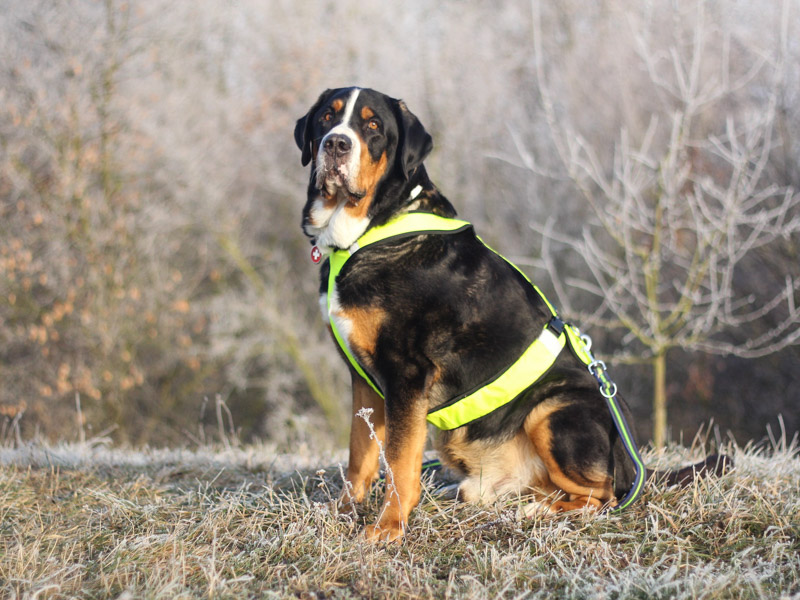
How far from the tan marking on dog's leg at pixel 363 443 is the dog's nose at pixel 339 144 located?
113 cm

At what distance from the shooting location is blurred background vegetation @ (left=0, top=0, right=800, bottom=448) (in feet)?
41.9

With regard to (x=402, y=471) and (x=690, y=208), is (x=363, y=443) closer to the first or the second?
(x=402, y=471)

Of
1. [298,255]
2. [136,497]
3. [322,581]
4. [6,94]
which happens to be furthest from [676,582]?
[298,255]

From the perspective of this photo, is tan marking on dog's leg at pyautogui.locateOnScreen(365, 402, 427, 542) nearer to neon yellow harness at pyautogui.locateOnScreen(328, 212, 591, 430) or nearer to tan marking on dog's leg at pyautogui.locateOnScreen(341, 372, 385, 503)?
neon yellow harness at pyautogui.locateOnScreen(328, 212, 591, 430)

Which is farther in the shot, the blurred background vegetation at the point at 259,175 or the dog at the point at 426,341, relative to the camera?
the blurred background vegetation at the point at 259,175

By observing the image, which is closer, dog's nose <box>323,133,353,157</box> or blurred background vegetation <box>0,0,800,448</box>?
dog's nose <box>323,133,353,157</box>

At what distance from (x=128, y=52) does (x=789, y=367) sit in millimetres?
14477

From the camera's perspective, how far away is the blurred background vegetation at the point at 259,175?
1278 cm

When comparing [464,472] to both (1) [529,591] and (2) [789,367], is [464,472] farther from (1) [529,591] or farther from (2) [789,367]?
(2) [789,367]

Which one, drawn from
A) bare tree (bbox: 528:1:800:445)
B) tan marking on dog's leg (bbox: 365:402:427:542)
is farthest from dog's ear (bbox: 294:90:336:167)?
bare tree (bbox: 528:1:800:445)

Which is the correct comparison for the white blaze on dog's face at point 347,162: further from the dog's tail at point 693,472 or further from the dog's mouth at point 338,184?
the dog's tail at point 693,472

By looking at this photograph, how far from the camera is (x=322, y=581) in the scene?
2.49 metres

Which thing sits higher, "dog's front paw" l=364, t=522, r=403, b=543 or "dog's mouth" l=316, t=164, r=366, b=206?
"dog's mouth" l=316, t=164, r=366, b=206

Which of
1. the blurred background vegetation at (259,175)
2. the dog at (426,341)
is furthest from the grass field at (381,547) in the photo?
the blurred background vegetation at (259,175)
